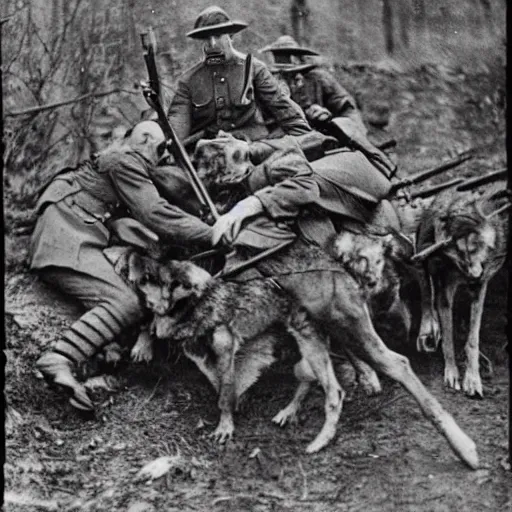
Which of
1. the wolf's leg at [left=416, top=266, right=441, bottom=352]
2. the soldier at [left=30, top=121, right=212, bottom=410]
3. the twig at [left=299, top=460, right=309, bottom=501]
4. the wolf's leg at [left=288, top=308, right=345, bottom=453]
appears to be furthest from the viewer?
the wolf's leg at [left=416, top=266, right=441, bottom=352]

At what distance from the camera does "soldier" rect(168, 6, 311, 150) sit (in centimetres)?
1344

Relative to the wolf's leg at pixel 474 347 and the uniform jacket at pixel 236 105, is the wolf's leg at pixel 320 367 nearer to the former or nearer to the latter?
the wolf's leg at pixel 474 347

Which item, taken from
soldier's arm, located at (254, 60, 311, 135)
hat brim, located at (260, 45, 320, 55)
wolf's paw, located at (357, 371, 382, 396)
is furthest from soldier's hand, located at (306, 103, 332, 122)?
wolf's paw, located at (357, 371, 382, 396)

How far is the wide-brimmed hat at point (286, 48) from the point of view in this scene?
45.0 feet

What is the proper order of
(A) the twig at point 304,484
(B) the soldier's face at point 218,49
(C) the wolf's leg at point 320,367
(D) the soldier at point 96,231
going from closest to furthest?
(A) the twig at point 304,484 → (C) the wolf's leg at point 320,367 → (D) the soldier at point 96,231 → (B) the soldier's face at point 218,49

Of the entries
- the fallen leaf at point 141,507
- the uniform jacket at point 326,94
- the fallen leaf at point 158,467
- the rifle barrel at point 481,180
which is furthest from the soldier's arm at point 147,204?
the rifle barrel at point 481,180

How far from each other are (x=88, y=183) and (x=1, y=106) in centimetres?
136

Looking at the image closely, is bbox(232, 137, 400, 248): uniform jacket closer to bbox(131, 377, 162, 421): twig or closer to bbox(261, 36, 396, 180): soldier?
bbox(261, 36, 396, 180): soldier

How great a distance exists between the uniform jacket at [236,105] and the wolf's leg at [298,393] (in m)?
2.32

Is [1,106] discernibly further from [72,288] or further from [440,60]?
[440,60]

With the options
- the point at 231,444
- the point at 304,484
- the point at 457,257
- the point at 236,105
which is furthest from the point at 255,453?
the point at 236,105

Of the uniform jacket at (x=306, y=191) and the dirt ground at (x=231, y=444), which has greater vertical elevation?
the uniform jacket at (x=306, y=191)

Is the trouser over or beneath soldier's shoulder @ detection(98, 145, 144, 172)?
beneath

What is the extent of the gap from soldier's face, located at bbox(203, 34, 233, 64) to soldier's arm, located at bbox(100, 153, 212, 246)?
126cm
